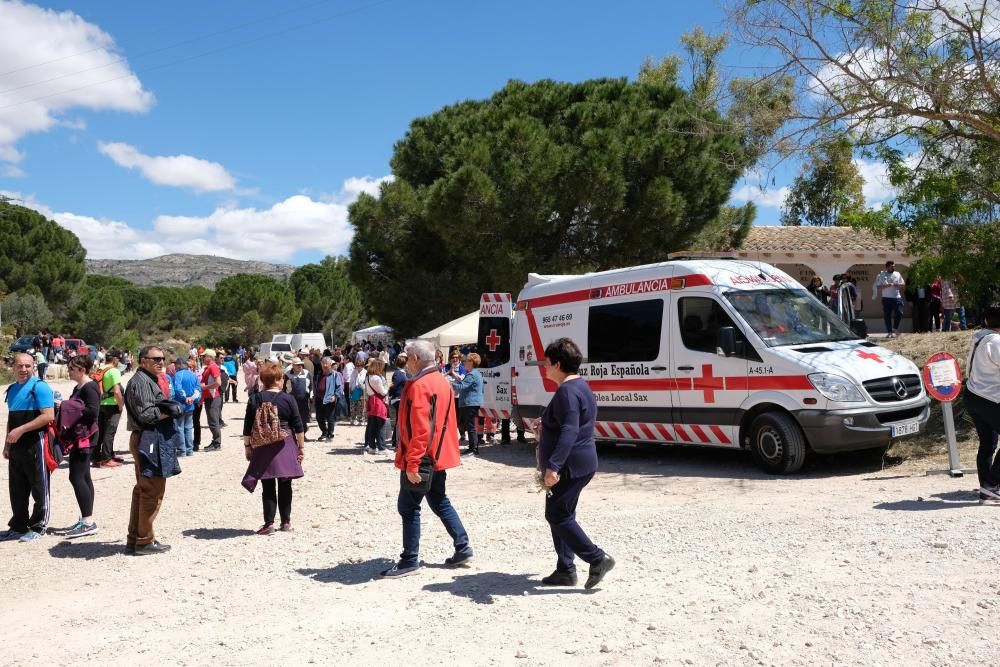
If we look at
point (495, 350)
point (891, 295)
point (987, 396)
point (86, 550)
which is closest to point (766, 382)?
point (987, 396)

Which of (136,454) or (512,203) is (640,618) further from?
(512,203)

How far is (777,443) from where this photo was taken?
982cm

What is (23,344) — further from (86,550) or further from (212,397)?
(86,550)

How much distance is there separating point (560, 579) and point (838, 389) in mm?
5055


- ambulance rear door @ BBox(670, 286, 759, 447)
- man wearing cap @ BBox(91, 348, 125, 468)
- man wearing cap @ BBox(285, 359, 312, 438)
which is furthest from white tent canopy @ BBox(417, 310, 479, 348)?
ambulance rear door @ BBox(670, 286, 759, 447)

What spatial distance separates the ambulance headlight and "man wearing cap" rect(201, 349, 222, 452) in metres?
10.4

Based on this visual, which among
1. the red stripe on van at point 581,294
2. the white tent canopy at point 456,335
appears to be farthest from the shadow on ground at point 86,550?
the white tent canopy at point 456,335

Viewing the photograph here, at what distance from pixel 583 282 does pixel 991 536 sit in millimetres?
7073

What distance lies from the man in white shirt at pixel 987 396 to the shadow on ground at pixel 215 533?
6.58m

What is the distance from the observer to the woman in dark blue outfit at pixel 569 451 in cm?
531

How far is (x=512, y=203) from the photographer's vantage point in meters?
24.4

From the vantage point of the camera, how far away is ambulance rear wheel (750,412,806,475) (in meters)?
9.63

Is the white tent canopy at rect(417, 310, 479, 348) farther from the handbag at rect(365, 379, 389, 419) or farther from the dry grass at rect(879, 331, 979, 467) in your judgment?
the dry grass at rect(879, 331, 979, 467)

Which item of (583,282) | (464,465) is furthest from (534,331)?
(464,465)
